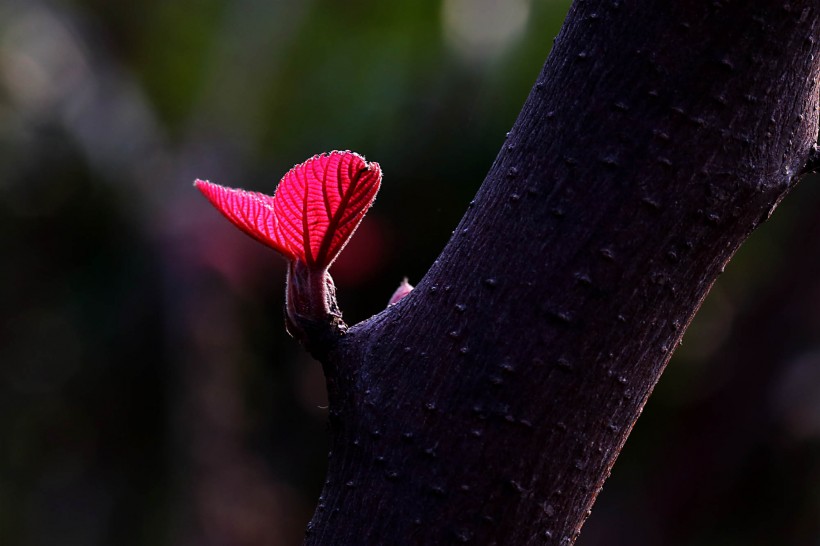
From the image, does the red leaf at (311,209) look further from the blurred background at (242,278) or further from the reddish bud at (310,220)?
the blurred background at (242,278)

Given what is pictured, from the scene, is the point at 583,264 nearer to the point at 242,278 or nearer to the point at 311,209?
the point at 311,209

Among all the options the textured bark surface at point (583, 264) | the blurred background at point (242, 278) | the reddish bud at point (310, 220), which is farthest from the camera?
the blurred background at point (242, 278)

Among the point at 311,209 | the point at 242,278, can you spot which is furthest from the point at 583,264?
the point at 242,278

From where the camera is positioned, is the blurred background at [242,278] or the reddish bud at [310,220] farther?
the blurred background at [242,278]

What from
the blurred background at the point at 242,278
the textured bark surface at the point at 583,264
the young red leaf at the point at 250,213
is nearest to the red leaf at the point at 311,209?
the young red leaf at the point at 250,213

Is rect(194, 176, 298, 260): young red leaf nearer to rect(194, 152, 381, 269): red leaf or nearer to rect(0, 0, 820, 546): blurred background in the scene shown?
rect(194, 152, 381, 269): red leaf

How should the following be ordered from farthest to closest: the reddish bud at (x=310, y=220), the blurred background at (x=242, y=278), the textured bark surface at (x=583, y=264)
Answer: the blurred background at (x=242, y=278)
the reddish bud at (x=310, y=220)
the textured bark surface at (x=583, y=264)
